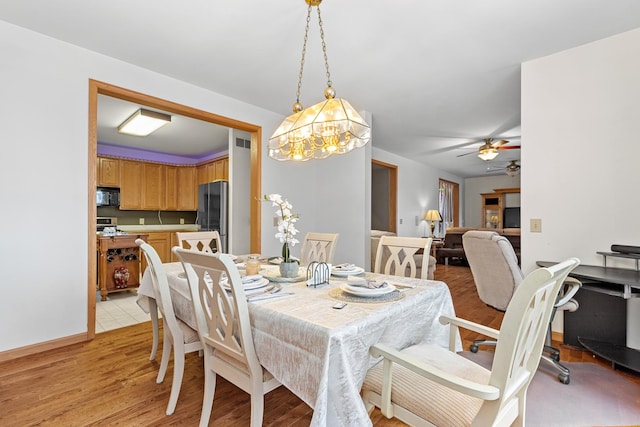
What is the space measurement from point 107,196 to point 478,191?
9967 millimetres

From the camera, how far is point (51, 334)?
2.43 metres

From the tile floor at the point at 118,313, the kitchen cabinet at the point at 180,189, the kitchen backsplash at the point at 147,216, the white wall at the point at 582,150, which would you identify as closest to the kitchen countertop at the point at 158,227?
the kitchen backsplash at the point at 147,216

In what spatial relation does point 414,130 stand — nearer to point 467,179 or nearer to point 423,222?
point 423,222

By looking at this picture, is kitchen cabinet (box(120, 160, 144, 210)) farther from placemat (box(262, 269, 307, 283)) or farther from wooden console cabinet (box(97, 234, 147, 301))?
placemat (box(262, 269, 307, 283))

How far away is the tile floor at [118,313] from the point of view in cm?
299

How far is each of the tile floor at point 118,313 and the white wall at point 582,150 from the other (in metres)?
3.82

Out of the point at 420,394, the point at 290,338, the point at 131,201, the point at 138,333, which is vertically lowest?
the point at 138,333

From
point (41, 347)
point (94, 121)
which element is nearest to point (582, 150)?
point (94, 121)

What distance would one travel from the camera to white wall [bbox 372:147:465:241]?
266 inches

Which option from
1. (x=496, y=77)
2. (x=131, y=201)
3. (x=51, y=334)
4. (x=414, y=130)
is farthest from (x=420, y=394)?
(x=131, y=201)

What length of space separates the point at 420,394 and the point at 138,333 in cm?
265

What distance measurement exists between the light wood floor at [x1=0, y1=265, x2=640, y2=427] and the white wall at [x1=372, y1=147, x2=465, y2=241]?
14.9ft

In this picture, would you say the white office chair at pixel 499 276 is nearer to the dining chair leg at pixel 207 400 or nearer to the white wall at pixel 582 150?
the white wall at pixel 582 150

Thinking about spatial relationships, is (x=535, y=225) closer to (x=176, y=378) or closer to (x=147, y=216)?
(x=176, y=378)
